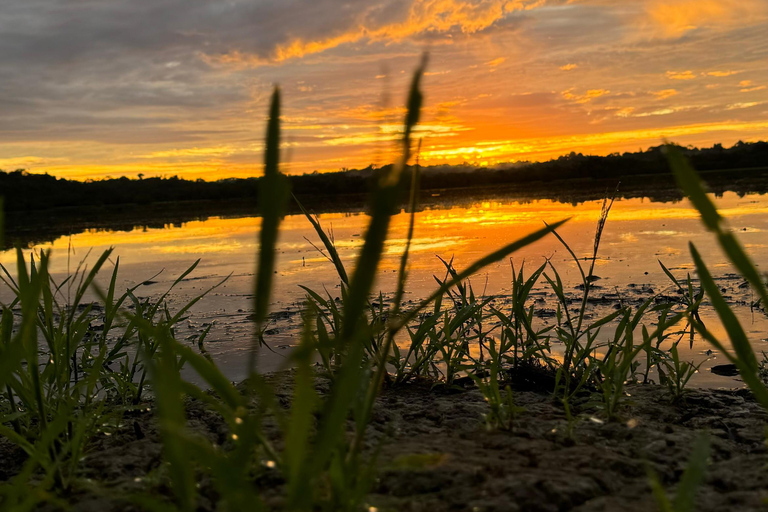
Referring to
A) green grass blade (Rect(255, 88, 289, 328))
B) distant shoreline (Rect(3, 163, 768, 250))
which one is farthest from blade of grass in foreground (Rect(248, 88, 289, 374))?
distant shoreline (Rect(3, 163, 768, 250))

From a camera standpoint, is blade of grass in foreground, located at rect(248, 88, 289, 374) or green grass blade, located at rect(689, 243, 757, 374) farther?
green grass blade, located at rect(689, 243, 757, 374)

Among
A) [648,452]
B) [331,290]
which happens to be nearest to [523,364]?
[648,452]

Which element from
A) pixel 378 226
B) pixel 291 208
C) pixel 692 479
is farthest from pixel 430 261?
pixel 291 208

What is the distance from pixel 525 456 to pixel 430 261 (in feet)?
13.5

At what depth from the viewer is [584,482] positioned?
3.11 ft

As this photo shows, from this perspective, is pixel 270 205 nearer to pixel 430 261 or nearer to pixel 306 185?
pixel 430 261

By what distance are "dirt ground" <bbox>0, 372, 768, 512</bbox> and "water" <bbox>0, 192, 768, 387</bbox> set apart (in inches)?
14.4

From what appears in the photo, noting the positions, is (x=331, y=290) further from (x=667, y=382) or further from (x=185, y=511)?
(x=185, y=511)

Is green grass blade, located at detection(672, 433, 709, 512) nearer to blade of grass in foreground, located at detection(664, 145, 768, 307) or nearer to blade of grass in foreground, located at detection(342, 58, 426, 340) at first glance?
blade of grass in foreground, located at detection(664, 145, 768, 307)

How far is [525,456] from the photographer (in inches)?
42.6

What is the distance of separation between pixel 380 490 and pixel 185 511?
0.41 meters

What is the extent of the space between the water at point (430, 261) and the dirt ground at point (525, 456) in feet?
1.20

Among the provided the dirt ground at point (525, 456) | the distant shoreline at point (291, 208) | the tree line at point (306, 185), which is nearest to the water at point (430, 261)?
the dirt ground at point (525, 456)

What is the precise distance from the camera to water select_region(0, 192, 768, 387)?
2949 mm
